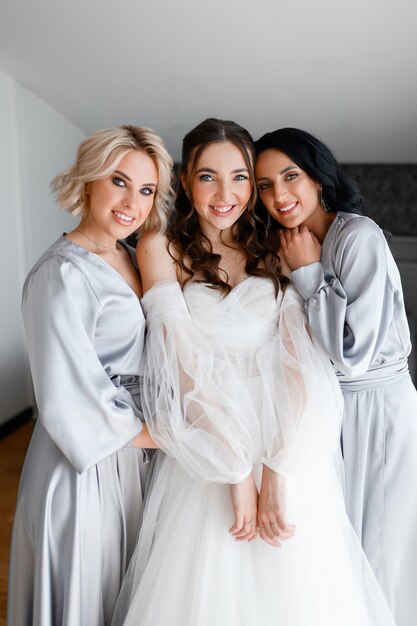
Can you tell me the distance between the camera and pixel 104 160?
1446 mm

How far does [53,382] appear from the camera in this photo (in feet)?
4.27

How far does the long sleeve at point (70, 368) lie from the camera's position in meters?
1.30

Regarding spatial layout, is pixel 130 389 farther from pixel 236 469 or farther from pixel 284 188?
pixel 284 188

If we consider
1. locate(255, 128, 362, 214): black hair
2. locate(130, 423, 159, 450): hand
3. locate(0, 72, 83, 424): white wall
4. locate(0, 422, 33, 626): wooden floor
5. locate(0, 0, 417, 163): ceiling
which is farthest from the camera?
locate(0, 72, 83, 424): white wall

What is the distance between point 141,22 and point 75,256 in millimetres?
2094

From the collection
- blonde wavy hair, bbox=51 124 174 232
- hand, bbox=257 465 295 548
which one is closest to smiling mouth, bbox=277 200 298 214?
blonde wavy hair, bbox=51 124 174 232

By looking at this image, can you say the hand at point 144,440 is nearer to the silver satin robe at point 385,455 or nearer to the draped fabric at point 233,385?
the draped fabric at point 233,385

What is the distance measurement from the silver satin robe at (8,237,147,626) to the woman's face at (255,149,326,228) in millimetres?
541

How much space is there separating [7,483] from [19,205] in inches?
76.1

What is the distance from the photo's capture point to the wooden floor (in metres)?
2.34

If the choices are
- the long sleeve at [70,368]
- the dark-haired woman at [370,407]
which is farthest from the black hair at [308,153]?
the long sleeve at [70,368]

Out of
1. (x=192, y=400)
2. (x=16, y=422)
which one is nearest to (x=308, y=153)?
(x=192, y=400)

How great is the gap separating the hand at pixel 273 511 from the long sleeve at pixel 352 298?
357 mm

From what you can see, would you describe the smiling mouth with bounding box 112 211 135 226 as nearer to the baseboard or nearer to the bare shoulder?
the bare shoulder
